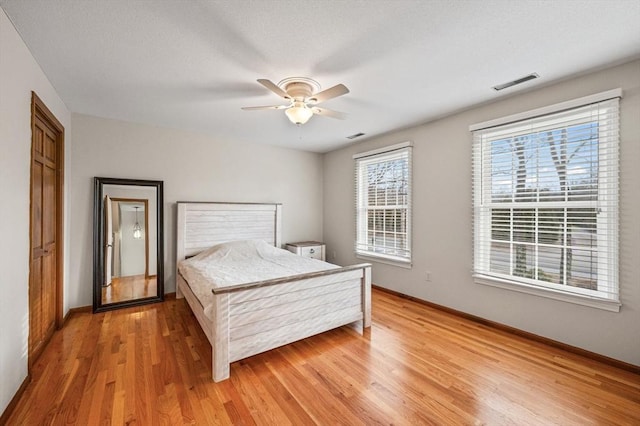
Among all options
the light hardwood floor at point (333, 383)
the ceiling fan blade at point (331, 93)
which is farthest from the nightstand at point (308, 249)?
the ceiling fan blade at point (331, 93)

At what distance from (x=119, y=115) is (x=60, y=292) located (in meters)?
2.20

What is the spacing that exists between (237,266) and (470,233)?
292cm

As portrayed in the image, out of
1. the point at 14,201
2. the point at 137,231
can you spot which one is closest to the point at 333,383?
the point at 14,201

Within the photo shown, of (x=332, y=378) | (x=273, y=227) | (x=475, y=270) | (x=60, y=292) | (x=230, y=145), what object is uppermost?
(x=230, y=145)

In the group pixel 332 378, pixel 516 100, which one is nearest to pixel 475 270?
pixel 516 100

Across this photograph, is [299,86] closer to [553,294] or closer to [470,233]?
[470,233]

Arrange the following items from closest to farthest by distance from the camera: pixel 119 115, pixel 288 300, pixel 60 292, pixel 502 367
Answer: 1. pixel 502 367
2. pixel 288 300
3. pixel 60 292
4. pixel 119 115

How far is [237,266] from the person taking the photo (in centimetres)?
345

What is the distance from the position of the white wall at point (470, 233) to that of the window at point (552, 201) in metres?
0.08

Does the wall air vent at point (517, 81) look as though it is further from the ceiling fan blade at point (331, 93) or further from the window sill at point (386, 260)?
the window sill at point (386, 260)

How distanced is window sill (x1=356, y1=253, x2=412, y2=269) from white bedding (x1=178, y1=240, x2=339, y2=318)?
117 centimetres

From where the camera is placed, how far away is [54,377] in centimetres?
205

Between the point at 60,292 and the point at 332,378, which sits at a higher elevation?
the point at 60,292

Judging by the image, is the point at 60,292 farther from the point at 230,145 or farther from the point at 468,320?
the point at 468,320
